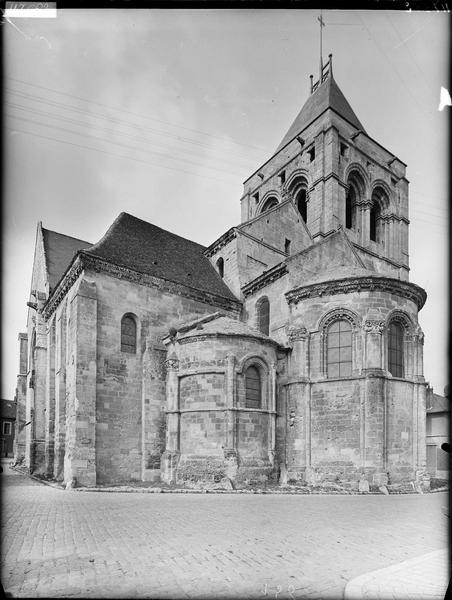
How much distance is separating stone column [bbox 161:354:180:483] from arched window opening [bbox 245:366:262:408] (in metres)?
2.77

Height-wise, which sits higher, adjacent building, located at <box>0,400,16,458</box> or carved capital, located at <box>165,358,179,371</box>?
carved capital, located at <box>165,358,179,371</box>

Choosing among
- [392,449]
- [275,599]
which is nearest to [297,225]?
[392,449]

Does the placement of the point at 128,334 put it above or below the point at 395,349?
above

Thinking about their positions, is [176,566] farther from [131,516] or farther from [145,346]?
[145,346]

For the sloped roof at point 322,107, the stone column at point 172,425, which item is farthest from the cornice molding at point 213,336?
the sloped roof at point 322,107

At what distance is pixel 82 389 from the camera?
48.8 feet

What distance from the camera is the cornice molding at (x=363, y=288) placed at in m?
15.7

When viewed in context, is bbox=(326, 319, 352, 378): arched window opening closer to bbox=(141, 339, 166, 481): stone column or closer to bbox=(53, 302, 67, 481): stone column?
bbox=(141, 339, 166, 481): stone column

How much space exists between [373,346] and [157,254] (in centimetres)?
1108

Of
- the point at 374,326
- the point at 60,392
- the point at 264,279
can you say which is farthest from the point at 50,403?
the point at 374,326

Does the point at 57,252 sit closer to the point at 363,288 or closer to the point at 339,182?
the point at 363,288

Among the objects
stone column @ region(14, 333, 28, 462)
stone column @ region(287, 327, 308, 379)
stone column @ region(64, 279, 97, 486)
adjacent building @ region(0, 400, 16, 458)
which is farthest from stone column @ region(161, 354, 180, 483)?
adjacent building @ region(0, 400, 16, 458)

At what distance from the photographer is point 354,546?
655 centimetres

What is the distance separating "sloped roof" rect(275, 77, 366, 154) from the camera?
33.3m
